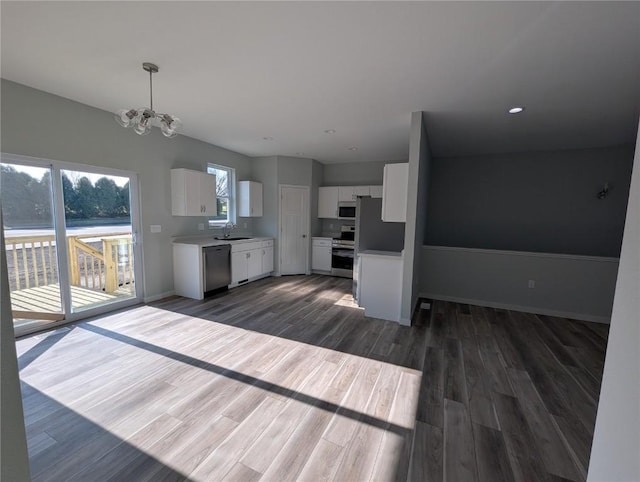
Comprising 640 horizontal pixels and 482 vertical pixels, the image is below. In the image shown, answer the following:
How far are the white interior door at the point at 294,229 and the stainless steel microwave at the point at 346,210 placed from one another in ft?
2.56

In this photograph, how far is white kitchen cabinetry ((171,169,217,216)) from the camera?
448 centimetres

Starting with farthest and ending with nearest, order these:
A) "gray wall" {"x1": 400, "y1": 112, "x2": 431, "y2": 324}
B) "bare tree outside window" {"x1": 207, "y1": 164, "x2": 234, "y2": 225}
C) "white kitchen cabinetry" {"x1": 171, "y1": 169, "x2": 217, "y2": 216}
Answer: "bare tree outside window" {"x1": 207, "y1": 164, "x2": 234, "y2": 225}
"white kitchen cabinetry" {"x1": 171, "y1": 169, "x2": 217, "y2": 216}
"gray wall" {"x1": 400, "y1": 112, "x2": 431, "y2": 324}

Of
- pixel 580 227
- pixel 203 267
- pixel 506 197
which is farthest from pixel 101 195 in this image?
pixel 580 227

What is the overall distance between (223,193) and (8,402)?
549 centimetres

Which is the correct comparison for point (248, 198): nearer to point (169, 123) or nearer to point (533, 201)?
point (169, 123)

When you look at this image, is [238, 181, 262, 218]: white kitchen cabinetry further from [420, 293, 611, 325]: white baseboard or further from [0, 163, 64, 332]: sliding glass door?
[420, 293, 611, 325]: white baseboard

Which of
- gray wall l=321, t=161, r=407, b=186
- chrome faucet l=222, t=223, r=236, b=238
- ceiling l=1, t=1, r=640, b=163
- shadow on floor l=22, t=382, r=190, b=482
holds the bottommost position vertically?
shadow on floor l=22, t=382, r=190, b=482

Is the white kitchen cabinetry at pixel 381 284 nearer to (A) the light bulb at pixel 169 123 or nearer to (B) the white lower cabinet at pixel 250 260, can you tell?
(B) the white lower cabinet at pixel 250 260

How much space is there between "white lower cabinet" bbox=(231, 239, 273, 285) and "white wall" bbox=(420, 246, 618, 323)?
10.4 ft

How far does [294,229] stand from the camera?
6.41 m

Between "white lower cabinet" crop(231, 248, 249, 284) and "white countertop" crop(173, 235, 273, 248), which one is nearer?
"white countertop" crop(173, 235, 273, 248)

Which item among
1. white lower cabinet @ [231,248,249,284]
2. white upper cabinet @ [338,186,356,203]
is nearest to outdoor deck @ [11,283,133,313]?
white lower cabinet @ [231,248,249,284]

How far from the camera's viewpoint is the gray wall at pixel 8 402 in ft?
2.12

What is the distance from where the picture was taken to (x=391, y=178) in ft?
12.0
